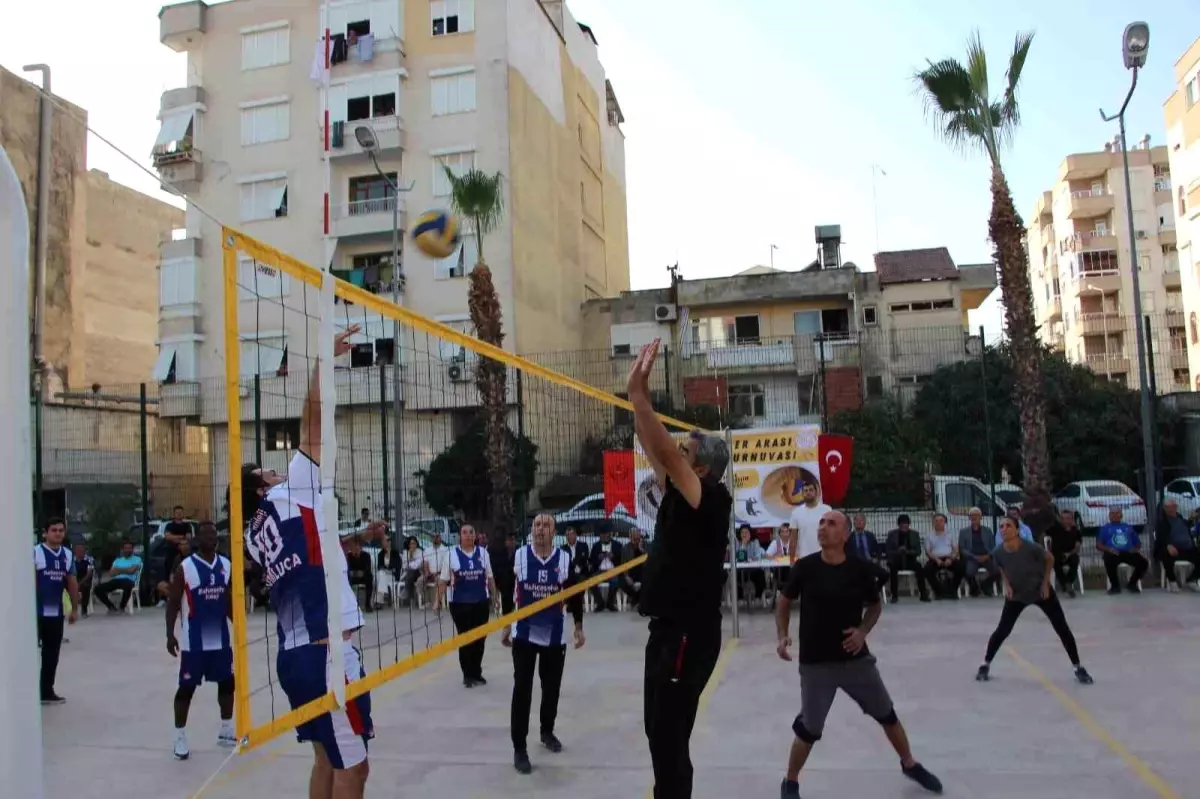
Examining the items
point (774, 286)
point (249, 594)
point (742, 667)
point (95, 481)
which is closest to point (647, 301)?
point (774, 286)

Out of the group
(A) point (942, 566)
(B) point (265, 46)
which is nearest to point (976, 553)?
(A) point (942, 566)

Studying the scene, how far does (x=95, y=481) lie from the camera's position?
67.6ft

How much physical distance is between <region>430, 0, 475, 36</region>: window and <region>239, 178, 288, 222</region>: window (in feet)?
22.3

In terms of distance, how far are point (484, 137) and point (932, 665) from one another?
78.2ft

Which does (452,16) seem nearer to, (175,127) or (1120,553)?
(175,127)

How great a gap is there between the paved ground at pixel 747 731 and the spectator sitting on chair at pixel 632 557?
2.87 metres

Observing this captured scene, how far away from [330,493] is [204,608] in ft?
12.3

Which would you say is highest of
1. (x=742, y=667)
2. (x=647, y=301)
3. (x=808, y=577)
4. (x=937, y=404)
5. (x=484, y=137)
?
(x=484, y=137)

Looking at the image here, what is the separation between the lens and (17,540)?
211 centimetres

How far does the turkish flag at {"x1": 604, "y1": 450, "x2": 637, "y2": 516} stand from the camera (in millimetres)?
12062

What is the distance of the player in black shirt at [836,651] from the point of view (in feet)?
17.4

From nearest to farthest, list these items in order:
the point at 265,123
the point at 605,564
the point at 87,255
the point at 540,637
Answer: the point at 540,637
the point at 605,564
the point at 265,123
the point at 87,255

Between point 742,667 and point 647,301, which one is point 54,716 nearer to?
point 742,667

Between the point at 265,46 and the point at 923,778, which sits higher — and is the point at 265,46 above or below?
above
